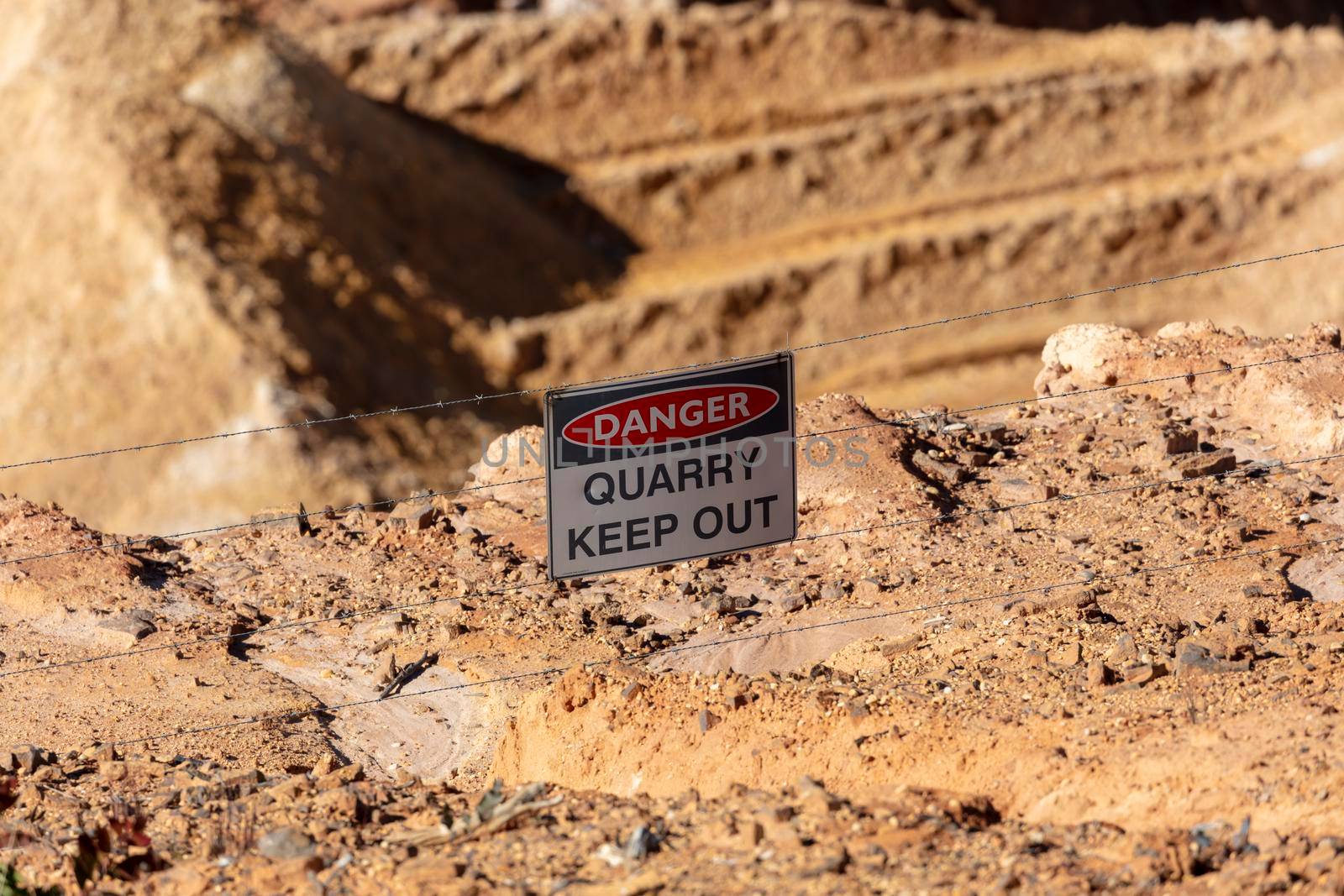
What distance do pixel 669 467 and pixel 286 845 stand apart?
8.18ft

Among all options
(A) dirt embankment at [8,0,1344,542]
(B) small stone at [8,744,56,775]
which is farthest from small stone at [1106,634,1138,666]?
(A) dirt embankment at [8,0,1344,542]

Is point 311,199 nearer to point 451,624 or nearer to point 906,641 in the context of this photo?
point 451,624

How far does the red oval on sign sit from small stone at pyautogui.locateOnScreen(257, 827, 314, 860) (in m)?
2.12

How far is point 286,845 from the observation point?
616 cm

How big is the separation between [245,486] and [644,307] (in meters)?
6.88

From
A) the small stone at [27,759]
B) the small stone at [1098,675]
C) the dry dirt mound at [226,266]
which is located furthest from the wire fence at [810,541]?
the dry dirt mound at [226,266]

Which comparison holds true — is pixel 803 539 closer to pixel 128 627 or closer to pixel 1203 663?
pixel 1203 663

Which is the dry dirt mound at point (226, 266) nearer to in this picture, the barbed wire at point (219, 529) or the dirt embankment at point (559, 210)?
the dirt embankment at point (559, 210)

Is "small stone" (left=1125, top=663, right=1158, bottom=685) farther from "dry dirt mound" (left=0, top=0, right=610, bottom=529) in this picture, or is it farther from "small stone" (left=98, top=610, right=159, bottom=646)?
"dry dirt mound" (left=0, top=0, right=610, bottom=529)

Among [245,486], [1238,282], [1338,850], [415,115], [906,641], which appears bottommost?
[1338,850]

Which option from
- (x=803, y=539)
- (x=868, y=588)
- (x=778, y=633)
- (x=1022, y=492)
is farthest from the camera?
(x=1022, y=492)

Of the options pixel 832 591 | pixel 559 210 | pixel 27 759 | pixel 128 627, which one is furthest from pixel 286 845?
pixel 559 210

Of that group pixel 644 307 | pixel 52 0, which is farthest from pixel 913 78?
pixel 52 0

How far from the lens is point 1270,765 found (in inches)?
241
